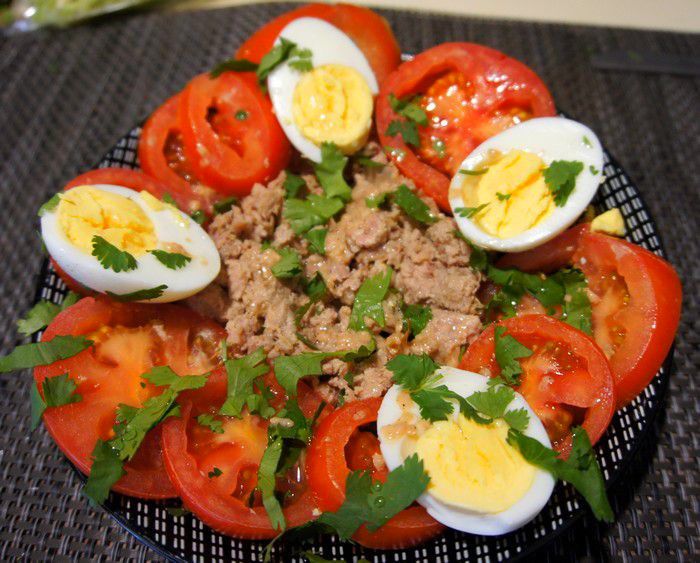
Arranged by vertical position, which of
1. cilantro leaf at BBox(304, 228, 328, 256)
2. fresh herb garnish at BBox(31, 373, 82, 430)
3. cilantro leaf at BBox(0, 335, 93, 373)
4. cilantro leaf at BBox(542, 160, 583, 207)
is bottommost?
cilantro leaf at BBox(542, 160, 583, 207)

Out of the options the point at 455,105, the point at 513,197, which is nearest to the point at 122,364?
the point at 513,197

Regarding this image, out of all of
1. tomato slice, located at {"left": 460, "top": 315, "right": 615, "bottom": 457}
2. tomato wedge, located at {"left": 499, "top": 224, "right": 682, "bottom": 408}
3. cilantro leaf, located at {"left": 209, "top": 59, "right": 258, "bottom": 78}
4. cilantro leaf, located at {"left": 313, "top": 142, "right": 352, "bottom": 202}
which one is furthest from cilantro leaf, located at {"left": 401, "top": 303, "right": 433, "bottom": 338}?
cilantro leaf, located at {"left": 209, "top": 59, "right": 258, "bottom": 78}

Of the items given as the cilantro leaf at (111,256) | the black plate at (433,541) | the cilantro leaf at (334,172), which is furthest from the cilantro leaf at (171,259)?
the black plate at (433,541)

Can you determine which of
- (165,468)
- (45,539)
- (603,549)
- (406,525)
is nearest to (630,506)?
(603,549)

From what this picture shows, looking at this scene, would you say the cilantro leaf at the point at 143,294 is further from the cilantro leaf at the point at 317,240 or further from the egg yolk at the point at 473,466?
the egg yolk at the point at 473,466

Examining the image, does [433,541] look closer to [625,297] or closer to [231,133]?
[625,297]

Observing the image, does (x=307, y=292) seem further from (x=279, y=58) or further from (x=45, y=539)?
(x=45, y=539)

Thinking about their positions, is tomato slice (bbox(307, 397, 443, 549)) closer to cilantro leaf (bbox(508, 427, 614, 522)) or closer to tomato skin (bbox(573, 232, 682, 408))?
cilantro leaf (bbox(508, 427, 614, 522))
